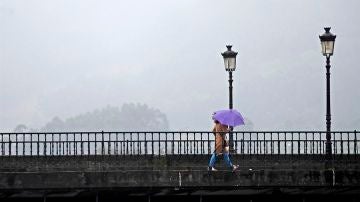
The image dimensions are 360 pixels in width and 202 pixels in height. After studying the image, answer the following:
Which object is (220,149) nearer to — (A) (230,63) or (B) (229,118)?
(B) (229,118)

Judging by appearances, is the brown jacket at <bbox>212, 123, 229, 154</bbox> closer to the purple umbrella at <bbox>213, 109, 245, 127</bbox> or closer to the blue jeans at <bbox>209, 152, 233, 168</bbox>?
the blue jeans at <bbox>209, 152, 233, 168</bbox>

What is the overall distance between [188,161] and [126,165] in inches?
93.6

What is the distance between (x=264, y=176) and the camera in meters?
26.5

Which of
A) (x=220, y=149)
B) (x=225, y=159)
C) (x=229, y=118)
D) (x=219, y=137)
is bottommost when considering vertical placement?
(x=225, y=159)

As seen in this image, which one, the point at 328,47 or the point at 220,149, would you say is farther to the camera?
the point at 328,47

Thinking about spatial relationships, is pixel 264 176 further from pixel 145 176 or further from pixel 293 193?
pixel 145 176

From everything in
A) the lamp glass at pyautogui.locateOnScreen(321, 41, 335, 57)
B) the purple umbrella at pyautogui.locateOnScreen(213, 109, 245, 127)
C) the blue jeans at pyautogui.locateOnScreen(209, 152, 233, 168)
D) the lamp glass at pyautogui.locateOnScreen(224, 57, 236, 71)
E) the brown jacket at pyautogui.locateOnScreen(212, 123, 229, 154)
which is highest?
the lamp glass at pyautogui.locateOnScreen(321, 41, 335, 57)

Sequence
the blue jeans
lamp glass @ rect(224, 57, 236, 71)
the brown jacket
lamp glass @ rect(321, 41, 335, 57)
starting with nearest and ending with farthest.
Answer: the blue jeans → the brown jacket → lamp glass @ rect(321, 41, 335, 57) → lamp glass @ rect(224, 57, 236, 71)

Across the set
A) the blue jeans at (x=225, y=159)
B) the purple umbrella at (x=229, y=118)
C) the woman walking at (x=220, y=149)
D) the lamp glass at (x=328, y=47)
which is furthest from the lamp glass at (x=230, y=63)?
the blue jeans at (x=225, y=159)

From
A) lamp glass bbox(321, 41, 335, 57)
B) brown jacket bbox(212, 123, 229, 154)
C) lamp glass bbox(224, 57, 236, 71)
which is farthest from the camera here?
lamp glass bbox(224, 57, 236, 71)

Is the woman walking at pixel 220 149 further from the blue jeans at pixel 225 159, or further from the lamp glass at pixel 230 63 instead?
the lamp glass at pixel 230 63

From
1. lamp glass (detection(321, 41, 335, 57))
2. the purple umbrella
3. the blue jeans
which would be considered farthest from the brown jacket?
lamp glass (detection(321, 41, 335, 57))

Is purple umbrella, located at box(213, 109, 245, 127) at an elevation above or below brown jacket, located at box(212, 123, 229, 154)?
above

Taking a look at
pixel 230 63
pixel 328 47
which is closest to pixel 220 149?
pixel 328 47
